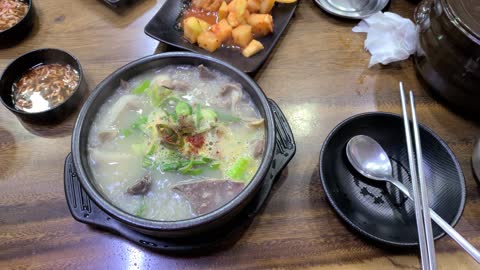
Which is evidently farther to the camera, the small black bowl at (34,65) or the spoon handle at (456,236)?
the small black bowl at (34,65)

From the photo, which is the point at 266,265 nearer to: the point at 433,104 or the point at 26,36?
the point at 433,104

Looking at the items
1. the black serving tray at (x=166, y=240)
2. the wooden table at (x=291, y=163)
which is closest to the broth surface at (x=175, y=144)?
the black serving tray at (x=166, y=240)

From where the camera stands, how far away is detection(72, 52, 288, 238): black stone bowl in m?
1.25

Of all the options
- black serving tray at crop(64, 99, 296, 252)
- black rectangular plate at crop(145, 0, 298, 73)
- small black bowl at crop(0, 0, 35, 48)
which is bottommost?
black serving tray at crop(64, 99, 296, 252)

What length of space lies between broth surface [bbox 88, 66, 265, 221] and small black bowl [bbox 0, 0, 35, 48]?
0.91 meters

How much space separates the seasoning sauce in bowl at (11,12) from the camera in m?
2.13

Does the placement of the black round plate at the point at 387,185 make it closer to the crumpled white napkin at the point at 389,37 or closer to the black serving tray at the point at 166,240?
the black serving tray at the point at 166,240

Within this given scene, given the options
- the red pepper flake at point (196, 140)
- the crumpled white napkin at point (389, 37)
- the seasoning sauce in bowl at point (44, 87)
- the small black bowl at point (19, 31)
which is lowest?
the seasoning sauce in bowl at point (44, 87)

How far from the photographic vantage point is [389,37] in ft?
6.72

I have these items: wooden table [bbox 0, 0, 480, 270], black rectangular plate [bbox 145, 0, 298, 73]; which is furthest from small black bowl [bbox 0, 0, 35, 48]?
black rectangular plate [bbox 145, 0, 298, 73]

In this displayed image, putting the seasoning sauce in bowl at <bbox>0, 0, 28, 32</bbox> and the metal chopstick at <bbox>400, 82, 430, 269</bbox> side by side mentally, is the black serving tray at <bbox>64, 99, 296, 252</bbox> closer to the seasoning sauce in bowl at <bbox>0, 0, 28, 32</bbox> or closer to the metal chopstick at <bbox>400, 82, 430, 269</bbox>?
the metal chopstick at <bbox>400, 82, 430, 269</bbox>

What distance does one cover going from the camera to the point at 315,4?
2250 millimetres

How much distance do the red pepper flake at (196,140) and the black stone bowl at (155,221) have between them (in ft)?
0.85

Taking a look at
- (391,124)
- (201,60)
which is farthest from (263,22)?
(391,124)
